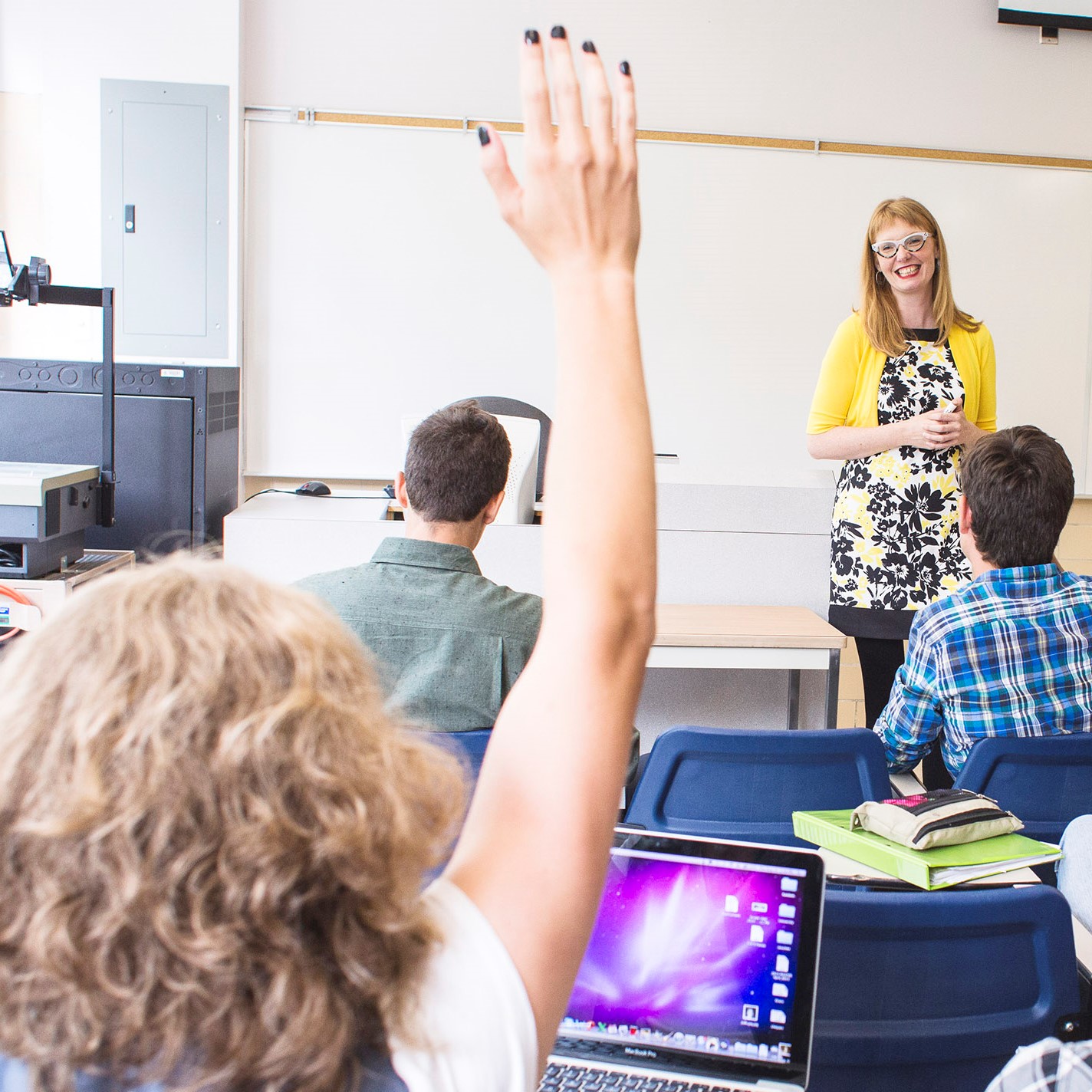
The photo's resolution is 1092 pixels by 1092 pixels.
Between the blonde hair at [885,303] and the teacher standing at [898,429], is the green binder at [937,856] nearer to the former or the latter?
the teacher standing at [898,429]

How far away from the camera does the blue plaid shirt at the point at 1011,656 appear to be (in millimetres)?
1836

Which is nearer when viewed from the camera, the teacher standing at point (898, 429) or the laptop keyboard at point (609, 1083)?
the laptop keyboard at point (609, 1083)

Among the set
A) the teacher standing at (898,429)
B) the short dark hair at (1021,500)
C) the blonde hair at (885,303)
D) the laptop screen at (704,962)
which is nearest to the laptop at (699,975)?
the laptop screen at (704,962)

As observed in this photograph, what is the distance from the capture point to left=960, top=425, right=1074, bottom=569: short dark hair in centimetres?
189

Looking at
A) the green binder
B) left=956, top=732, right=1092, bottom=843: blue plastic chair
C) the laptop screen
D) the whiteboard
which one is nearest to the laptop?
the laptop screen

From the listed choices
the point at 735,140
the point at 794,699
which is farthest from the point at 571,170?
the point at 735,140

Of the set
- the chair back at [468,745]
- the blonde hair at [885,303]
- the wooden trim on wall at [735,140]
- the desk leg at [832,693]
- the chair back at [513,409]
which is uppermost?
the wooden trim on wall at [735,140]

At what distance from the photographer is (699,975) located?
958 millimetres

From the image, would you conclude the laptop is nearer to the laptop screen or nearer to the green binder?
the laptop screen

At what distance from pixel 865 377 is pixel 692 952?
193cm

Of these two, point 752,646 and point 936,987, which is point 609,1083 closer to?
point 936,987

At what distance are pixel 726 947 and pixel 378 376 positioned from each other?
3621 mm

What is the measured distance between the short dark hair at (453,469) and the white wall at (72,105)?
2607 millimetres

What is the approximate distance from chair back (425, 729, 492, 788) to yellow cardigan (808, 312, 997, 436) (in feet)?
4.60
